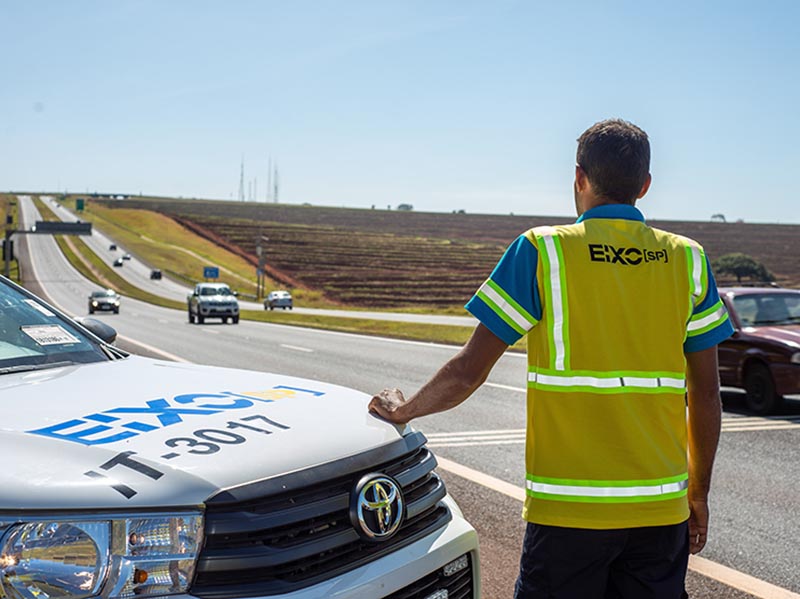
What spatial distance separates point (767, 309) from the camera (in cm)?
1180

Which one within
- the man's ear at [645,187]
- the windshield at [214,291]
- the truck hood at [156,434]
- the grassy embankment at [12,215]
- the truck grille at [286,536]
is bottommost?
the windshield at [214,291]

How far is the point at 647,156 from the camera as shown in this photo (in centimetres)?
256

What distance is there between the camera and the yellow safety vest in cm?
240

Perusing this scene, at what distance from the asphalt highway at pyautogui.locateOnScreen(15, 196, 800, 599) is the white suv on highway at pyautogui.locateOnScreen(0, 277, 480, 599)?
1.93m

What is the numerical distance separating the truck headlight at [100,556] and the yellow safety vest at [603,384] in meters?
1.02

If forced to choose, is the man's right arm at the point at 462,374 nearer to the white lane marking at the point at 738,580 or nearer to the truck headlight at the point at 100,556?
the truck headlight at the point at 100,556

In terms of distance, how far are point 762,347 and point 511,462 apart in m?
4.87

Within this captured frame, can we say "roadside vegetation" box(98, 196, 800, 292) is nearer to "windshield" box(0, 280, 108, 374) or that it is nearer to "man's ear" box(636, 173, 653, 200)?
"windshield" box(0, 280, 108, 374)

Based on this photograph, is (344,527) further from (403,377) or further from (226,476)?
(403,377)

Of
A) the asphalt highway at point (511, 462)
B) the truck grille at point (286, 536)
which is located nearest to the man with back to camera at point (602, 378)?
the truck grille at point (286, 536)

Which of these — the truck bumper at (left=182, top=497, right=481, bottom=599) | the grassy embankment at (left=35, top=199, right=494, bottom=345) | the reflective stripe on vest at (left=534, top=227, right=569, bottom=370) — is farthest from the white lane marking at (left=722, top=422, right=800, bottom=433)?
the grassy embankment at (left=35, top=199, right=494, bottom=345)

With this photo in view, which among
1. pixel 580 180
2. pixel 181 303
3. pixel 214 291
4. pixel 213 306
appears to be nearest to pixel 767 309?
pixel 580 180

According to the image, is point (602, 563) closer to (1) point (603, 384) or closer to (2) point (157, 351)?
(1) point (603, 384)

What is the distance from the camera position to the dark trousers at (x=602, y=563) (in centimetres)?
237
